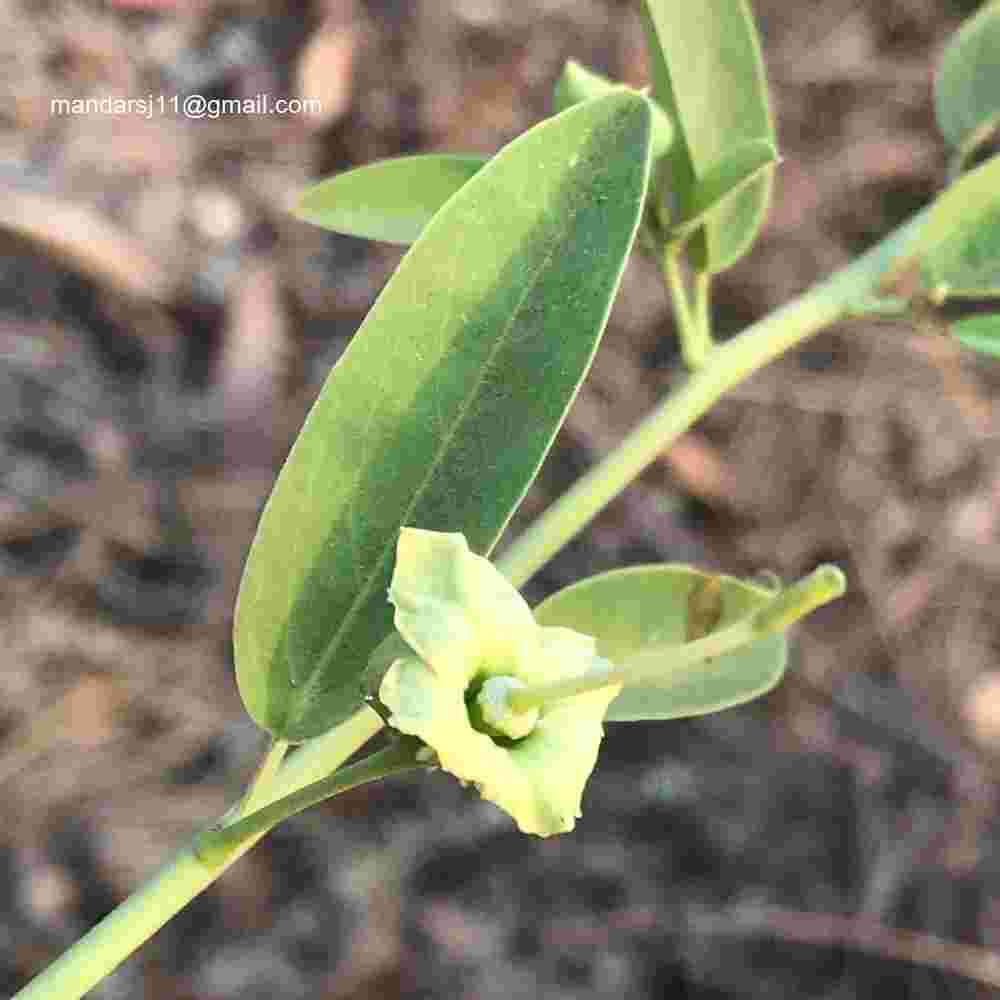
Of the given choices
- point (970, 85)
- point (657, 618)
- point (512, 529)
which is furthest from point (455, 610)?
point (512, 529)

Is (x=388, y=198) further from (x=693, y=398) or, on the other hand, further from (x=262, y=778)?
(x=262, y=778)

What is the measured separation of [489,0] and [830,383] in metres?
0.83

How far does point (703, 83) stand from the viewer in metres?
0.86

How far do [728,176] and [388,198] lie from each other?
210 mm

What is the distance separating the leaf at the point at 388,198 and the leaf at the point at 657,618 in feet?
0.80

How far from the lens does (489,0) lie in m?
2.26

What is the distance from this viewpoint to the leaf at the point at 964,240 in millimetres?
899

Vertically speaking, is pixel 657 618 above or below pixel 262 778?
below

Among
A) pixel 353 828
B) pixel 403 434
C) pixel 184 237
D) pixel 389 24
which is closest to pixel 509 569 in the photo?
pixel 403 434

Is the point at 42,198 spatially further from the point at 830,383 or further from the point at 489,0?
the point at 830,383

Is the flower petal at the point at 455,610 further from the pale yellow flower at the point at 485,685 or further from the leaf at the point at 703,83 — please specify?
the leaf at the point at 703,83

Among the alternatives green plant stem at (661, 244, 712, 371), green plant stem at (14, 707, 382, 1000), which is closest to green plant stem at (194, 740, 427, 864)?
green plant stem at (14, 707, 382, 1000)

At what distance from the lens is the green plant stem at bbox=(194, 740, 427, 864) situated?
21.5 inches

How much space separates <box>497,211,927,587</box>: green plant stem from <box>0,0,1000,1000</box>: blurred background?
1.23 m
